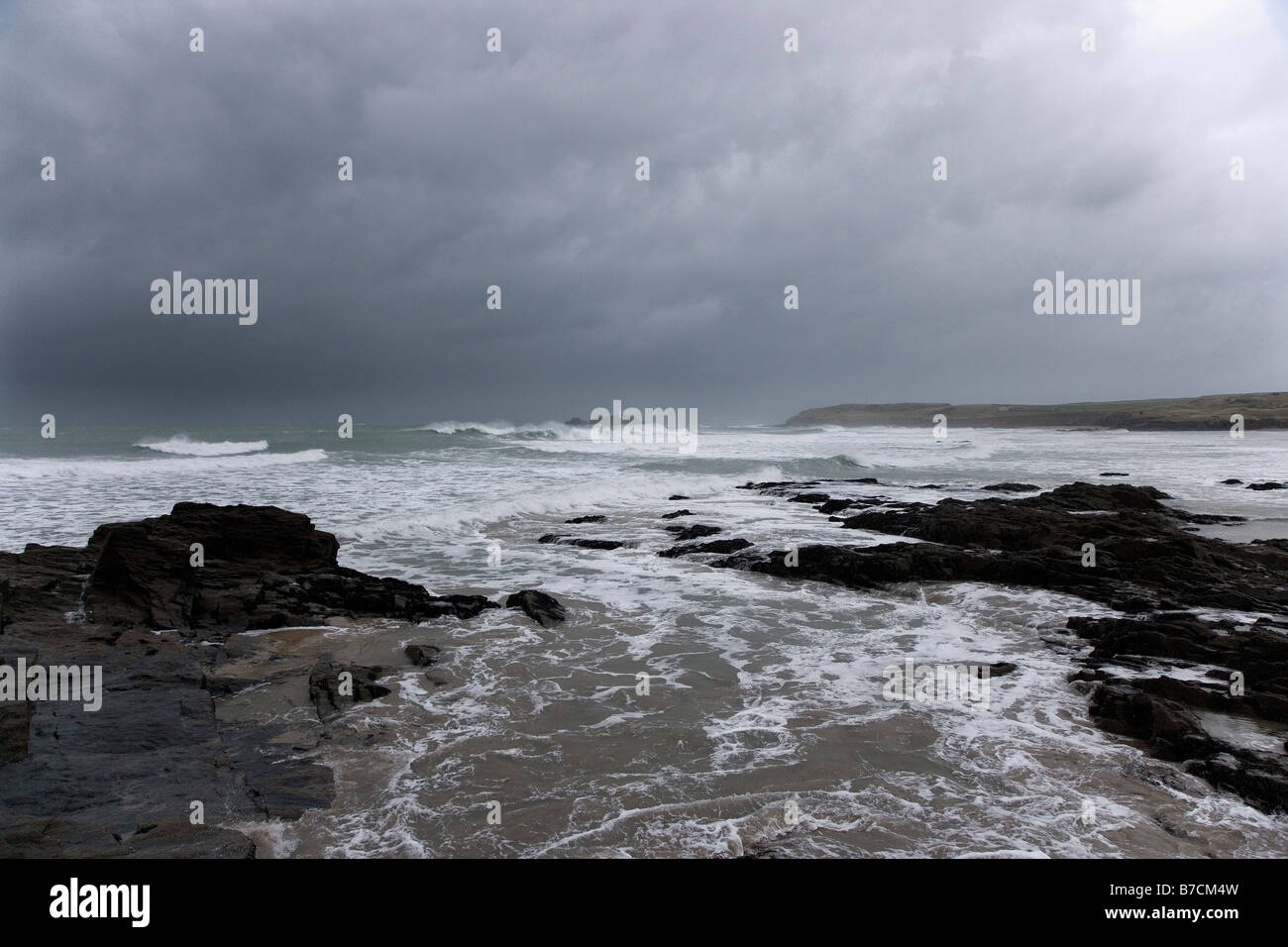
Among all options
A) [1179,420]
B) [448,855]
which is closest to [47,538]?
[448,855]

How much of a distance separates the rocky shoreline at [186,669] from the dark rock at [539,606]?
0.09 ft

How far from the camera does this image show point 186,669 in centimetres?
709

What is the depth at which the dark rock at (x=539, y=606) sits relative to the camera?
9.39 metres

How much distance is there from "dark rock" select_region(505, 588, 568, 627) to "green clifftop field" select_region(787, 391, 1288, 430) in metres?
97.1

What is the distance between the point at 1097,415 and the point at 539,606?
12845 centimetres

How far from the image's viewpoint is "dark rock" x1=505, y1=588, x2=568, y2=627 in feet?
30.8

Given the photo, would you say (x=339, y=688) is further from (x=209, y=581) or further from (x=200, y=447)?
(x=200, y=447)
